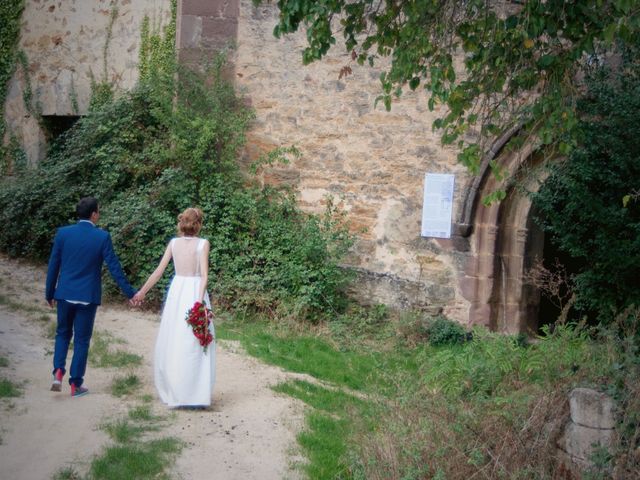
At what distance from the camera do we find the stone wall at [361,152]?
36.4 ft

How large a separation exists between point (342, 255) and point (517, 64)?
4.68m

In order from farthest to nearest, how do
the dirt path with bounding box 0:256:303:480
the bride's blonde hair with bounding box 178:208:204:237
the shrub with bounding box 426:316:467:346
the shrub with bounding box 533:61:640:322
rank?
the shrub with bounding box 426:316:467:346, the shrub with bounding box 533:61:640:322, the bride's blonde hair with bounding box 178:208:204:237, the dirt path with bounding box 0:256:303:480

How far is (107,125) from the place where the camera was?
1187cm

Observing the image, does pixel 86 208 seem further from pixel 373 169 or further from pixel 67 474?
pixel 373 169

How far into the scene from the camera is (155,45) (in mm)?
12633

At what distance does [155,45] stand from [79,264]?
21.9 feet

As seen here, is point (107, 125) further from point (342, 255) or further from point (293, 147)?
point (342, 255)

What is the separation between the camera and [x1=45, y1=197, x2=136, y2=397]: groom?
667 cm

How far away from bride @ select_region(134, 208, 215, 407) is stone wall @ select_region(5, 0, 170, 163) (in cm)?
671

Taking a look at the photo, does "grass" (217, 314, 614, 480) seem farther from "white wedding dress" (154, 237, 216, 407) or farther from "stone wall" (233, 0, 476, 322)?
"stone wall" (233, 0, 476, 322)

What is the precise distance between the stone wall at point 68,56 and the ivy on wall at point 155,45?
0.52 feet

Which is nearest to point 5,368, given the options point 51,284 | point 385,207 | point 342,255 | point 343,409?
point 51,284

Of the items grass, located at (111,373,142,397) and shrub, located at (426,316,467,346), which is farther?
shrub, located at (426,316,467,346)

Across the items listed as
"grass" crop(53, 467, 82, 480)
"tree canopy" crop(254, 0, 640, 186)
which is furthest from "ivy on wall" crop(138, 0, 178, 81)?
"grass" crop(53, 467, 82, 480)
